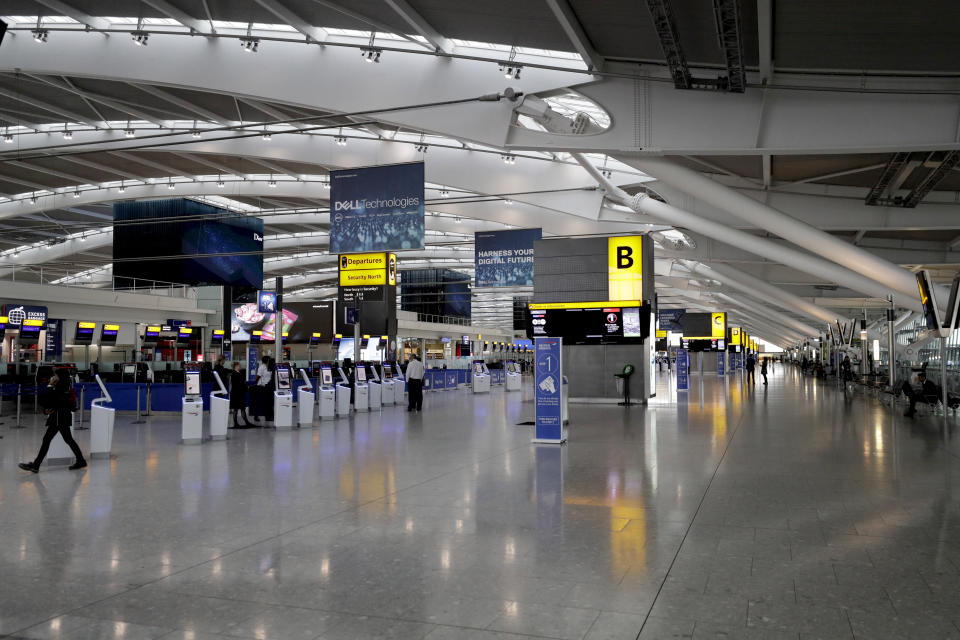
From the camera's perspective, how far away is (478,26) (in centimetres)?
1223

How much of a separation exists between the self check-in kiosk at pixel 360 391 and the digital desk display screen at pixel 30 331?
13.1 m

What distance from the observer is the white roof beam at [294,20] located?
12.8m

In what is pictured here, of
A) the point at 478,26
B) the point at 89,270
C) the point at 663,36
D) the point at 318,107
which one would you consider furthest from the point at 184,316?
the point at 663,36

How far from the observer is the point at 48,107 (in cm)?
1953

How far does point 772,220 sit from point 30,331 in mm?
23796

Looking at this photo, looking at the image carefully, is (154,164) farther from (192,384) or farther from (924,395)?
(924,395)

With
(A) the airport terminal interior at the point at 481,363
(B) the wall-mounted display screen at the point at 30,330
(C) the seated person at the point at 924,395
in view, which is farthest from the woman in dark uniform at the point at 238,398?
(C) the seated person at the point at 924,395

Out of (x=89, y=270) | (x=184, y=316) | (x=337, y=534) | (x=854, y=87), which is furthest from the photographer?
(x=89, y=270)

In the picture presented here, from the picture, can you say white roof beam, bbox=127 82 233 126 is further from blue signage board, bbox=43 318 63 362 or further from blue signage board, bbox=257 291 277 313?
blue signage board, bbox=43 318 63 362

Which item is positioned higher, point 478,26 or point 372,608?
point 478,26

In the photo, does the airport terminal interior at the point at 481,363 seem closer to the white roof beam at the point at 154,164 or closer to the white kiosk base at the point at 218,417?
the white kiosk base at the point at 218,417

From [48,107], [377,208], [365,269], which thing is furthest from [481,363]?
[48,107]

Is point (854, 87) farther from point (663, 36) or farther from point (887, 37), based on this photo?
point (663, 36)

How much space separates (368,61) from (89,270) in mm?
40904
